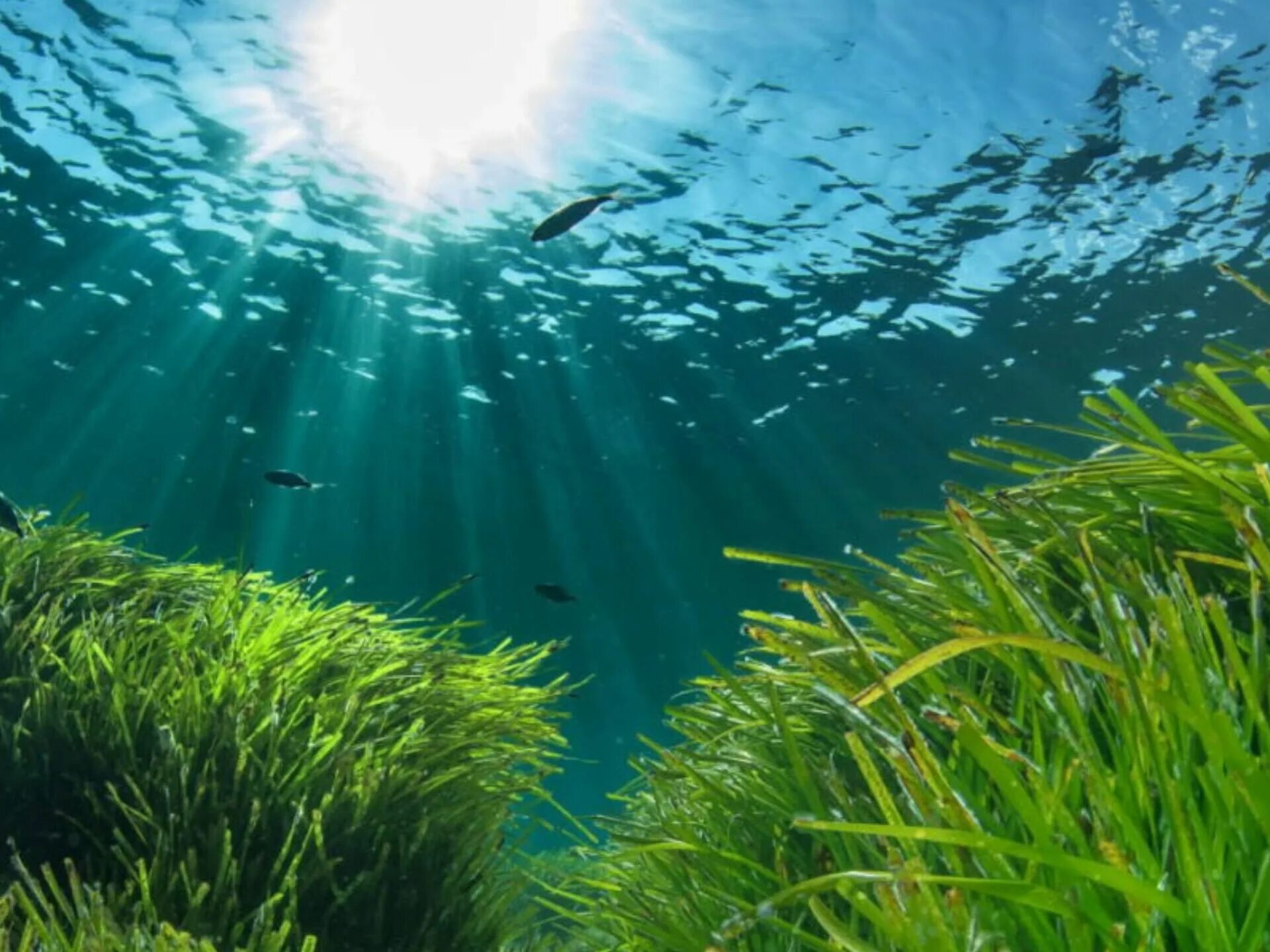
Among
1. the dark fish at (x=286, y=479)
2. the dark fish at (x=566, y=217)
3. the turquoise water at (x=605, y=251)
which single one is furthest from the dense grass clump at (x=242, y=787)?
the turquoise water at (x=605, y=251)

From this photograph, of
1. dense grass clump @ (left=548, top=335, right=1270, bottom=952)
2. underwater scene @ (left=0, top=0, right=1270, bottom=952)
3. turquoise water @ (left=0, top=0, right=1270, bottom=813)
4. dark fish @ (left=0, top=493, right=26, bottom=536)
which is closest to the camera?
dense grass clump @ (left=548, top=335, right=1270, bottom=952)

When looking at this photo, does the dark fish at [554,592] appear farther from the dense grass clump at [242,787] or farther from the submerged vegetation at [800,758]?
the dense grass clump at [242,787]

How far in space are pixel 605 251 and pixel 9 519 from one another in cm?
1130

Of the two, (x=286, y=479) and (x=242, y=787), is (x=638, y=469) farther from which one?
(x=242, y=787)

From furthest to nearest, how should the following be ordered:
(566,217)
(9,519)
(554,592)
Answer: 1. (554,592)
2. (566,217)
3. (9,519)

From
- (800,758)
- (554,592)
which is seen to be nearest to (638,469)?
(554,592)

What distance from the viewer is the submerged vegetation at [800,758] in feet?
3.00

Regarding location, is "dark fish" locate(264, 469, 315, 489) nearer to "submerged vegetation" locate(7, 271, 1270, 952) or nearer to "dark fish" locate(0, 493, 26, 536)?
"dark fish" locate(0, 493, 26, 536)

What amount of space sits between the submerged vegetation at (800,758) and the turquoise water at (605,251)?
8005mm

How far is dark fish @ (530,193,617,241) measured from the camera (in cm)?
611

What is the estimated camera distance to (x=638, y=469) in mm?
19281

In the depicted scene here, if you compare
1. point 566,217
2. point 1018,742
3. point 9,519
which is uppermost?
point 566,217

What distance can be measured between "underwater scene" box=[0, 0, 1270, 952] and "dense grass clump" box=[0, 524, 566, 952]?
0.06 ft

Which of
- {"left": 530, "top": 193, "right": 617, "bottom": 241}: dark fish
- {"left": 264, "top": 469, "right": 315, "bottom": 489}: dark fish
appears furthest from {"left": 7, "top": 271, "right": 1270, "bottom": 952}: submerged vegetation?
{"left": 264, "top": 469, "right": 315, "bottom": 489}: dark fish
